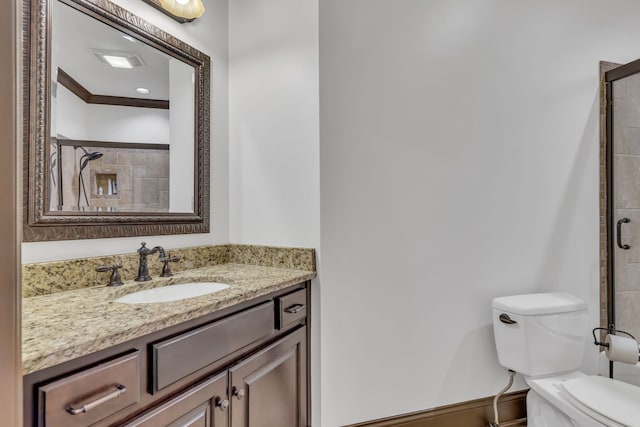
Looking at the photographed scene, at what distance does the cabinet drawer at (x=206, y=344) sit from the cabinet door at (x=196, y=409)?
6cm

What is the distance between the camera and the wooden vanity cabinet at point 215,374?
702 millimetres

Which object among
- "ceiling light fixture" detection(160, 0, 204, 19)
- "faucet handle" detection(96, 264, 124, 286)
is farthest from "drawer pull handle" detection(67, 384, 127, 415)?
"ceiling light fixture" detection(160, 0, 204, 19)

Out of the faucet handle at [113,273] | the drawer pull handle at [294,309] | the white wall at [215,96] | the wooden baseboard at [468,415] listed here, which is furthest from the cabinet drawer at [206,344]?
the wooden baseboard at [468,415]

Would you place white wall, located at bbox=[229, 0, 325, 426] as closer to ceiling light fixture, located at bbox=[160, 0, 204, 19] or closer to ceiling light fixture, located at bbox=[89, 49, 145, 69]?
ceiling light fixture, located at bbox=[160, 0, 204, 19]

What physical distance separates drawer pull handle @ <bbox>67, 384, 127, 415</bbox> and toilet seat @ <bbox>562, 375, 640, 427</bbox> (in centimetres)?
163

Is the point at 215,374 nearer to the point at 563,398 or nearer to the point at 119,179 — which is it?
the point at 119,179

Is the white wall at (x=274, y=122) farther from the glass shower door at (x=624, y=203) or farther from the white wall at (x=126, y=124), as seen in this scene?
the glass shower door at (x=624, y=203)

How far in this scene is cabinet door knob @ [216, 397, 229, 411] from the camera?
3.41 ft

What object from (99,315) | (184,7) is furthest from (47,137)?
(184,7)

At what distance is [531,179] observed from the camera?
189 cm

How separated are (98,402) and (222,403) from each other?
→ 16.7 inches

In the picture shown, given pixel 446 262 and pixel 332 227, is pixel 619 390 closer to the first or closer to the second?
pixel 446 262

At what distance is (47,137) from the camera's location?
114cm

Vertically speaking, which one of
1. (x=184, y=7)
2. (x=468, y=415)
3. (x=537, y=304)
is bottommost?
(x=468, y=415)
